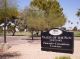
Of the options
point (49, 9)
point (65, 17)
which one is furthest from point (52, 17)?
point (65, 17)

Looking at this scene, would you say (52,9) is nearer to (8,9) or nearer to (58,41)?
(8,9)

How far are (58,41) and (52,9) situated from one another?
40796 millimetres

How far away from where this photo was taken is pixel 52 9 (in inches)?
2048

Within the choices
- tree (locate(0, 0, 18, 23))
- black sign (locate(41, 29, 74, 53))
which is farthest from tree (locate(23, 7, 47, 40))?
black sign (locate(41, 29, 74, 53))

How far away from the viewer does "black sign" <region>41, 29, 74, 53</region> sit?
1125cm

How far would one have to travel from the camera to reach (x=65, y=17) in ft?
184

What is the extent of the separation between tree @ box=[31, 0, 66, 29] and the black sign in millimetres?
34657

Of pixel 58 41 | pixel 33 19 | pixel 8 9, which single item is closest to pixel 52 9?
pixel 33 19

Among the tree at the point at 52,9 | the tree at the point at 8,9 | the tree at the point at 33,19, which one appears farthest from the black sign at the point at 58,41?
the tree at the point at 52,9

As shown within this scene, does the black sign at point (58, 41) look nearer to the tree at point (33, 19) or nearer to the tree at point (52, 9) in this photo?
the tree at point (33, 19)

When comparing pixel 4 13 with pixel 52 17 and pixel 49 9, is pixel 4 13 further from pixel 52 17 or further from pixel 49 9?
pixel 49 9

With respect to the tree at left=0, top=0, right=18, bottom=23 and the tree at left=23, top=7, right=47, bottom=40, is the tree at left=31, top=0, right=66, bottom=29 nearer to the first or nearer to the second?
the tree at left=23, top=7, right=47, bottom=40

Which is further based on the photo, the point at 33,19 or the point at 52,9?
the point at 52,9

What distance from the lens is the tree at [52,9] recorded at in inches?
1866
